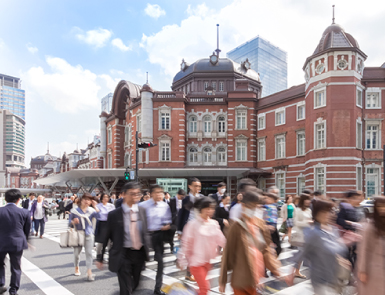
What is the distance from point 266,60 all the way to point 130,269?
125610mm

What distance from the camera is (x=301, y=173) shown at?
27.0 metres

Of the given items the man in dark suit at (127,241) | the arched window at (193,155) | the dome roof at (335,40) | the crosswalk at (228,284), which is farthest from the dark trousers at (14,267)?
the arched window at (193,155)

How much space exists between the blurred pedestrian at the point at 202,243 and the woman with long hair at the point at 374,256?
1.62 metres

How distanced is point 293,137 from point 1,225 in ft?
84.9

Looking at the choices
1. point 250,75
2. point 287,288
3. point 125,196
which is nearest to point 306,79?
point 250,75

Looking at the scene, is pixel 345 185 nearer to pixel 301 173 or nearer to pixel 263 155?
pixel 301 173

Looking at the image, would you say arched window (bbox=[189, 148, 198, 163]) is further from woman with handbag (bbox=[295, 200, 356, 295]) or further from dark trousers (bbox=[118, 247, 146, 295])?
woman with handbag (bbox=[295, 200, 356, 295])

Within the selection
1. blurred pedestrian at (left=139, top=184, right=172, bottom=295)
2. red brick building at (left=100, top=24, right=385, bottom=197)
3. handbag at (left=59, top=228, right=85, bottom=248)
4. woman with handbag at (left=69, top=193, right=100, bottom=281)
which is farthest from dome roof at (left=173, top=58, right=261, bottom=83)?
blurred pedestrian at (left=139, top=184, right=172, bottom=295)

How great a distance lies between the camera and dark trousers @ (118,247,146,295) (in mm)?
4195

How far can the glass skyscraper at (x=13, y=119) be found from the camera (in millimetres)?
156000

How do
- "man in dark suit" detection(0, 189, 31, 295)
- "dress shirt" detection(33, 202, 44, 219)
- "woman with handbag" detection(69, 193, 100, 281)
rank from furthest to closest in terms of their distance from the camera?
"dress shirt" detection(33, 202, 44, 219) < "woman with handbag" detection(69, 193, 100, 281) < "man in dark suit" detection(0, 189, 31, 295)

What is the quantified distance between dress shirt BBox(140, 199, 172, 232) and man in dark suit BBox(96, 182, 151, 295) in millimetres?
1293

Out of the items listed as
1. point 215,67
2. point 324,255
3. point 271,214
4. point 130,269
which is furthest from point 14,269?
point 215,67

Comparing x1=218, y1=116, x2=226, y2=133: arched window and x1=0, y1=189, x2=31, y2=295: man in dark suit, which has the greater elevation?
x1=218, y1=116, x2=226, y2=133: arched window
